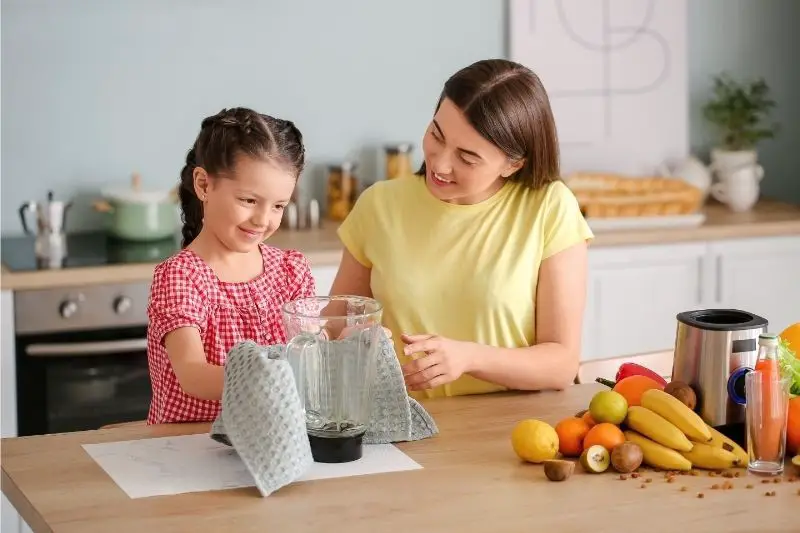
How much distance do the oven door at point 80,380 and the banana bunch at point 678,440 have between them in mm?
1858

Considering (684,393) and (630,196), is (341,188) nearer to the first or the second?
(630,196)

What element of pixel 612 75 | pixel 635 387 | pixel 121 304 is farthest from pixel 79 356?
pixel 612 75

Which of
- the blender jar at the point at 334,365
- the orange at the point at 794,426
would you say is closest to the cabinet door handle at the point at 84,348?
the blender jar at the point at 334,365

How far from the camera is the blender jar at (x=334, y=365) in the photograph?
5.81 ft

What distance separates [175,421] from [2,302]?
1395mm

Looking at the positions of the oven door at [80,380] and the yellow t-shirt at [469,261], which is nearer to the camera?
the yellow t-shirt at [469,261]

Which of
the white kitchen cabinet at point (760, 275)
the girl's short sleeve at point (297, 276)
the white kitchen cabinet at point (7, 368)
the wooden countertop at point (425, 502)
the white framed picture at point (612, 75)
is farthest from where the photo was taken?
the white framed picture at point (612, 75)

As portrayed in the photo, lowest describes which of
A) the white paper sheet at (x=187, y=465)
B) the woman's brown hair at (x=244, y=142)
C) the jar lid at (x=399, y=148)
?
the white paper sheet at (x=187, y=465)

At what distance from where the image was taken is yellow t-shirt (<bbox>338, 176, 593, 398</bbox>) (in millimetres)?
2414

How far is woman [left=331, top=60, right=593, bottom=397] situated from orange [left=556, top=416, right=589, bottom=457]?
35 cm

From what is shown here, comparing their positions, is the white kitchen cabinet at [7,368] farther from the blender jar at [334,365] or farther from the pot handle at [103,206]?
the blender jar at [334,365]

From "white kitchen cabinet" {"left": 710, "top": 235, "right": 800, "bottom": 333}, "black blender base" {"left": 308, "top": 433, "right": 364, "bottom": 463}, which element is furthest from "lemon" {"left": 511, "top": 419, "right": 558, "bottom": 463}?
"white kitchen cabinet" {"left": 710, "top": 235, "right": 800, "bottom": 333}

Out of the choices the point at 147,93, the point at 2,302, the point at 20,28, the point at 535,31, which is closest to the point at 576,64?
the point at 535,31

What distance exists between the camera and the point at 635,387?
2.00m
